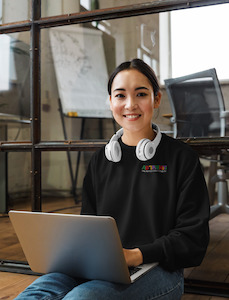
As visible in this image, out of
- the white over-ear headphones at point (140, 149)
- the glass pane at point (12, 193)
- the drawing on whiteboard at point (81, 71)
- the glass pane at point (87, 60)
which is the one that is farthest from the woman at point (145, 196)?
the drawing on whiteboard at point (81, 71)

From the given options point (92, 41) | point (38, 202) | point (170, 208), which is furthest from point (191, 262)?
point (92, 41)

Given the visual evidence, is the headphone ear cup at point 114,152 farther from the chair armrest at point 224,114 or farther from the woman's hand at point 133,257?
the chair armrest at point 224,114

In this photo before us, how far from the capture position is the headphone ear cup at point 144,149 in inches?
39.7

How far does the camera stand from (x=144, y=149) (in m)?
1.01

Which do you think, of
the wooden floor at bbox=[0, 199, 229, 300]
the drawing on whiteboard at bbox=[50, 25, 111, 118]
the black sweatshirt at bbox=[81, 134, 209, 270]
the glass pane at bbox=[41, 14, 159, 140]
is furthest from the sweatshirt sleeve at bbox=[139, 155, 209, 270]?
the drawing on whiteboard at bbox=[50, 25, 111, 118]

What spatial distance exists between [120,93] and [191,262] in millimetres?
487

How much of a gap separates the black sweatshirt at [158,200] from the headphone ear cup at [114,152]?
27mm

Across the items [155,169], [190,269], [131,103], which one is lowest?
[190,269]

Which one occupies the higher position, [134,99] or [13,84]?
[13,84]

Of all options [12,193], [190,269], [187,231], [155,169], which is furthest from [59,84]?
[187,231]

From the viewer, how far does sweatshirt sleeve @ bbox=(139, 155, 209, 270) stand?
3.01ft

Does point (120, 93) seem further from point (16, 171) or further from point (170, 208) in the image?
point (16, 171)

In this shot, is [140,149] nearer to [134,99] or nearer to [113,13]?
[134,99]

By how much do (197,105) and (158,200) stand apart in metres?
1.10
